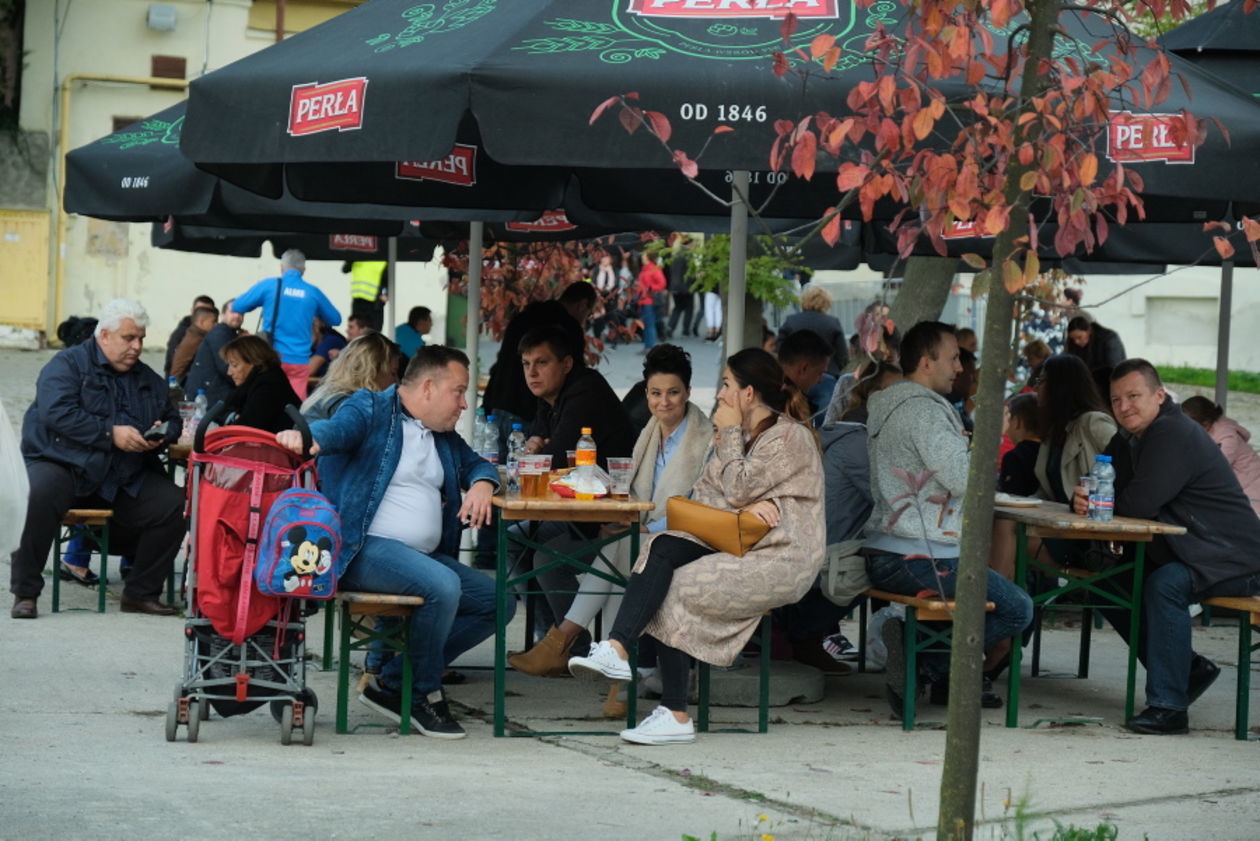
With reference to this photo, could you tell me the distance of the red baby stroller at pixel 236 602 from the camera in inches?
257

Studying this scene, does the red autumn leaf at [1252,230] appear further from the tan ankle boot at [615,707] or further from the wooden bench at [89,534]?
the wooden bench at [89,534]

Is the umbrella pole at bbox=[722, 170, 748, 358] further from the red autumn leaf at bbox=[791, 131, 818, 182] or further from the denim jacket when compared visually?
the red autumn leaf at bbox=[791, 131, 818, 182]

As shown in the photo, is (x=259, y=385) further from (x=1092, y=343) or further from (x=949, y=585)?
(x=1092, y=343)

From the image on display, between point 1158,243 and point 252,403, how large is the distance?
5.49 meters

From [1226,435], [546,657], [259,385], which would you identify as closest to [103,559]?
[259,385]

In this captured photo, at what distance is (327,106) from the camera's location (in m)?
6.38

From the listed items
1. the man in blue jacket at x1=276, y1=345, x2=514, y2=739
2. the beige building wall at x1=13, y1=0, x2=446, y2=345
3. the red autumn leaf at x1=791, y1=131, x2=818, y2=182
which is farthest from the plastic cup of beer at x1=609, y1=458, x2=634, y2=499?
the beige building wall at x1=13, y1=0, x2=446, y2=345

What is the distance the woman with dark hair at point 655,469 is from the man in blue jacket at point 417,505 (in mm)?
602

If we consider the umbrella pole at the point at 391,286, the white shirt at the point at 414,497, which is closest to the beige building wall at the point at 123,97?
the umbrella pole at the point at 391,286

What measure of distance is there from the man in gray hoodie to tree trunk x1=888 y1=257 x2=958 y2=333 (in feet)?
19.1

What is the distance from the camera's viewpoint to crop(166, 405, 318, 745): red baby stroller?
6527mm

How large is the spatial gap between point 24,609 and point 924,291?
6.96 metres

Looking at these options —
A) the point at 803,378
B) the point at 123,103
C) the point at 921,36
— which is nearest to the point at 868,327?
the point at 921,36

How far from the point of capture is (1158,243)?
1105 cm
